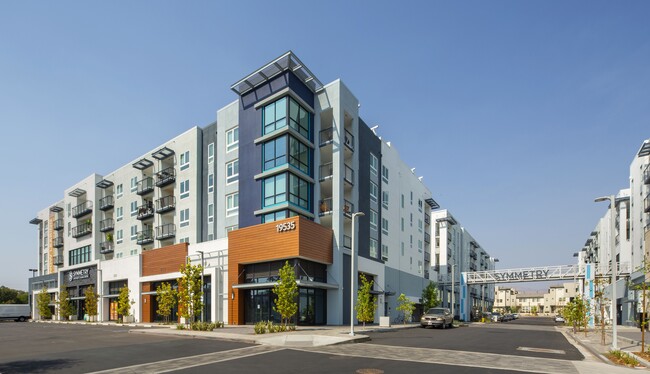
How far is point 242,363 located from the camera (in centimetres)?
1457

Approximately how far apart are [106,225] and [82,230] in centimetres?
709

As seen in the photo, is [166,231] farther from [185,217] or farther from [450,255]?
[450,255]

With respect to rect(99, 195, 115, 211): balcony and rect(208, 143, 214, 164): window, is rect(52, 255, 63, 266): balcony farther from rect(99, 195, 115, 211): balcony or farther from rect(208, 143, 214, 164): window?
rect(208, 143, 214, 164): window

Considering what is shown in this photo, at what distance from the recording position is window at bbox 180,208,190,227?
44781 millimetres

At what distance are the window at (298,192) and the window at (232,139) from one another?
8.49m

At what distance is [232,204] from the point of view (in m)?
40.3

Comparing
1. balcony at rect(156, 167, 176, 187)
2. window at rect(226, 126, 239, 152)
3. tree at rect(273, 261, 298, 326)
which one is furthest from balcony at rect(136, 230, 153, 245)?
tree at rect(273, 261, 298, 326)

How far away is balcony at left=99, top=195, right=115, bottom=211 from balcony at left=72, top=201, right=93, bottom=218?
2910mm

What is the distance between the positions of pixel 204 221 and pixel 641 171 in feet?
163

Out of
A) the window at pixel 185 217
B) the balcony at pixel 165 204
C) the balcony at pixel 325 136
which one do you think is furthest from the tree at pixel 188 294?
the balcony at pixel 165 204

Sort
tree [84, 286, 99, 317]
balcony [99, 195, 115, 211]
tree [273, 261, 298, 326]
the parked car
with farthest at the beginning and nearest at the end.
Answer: balcony [99, 195, 115, 211] → tree [84, 286, 99, 317] → the parked car → tree [273, 261, 298, 326]

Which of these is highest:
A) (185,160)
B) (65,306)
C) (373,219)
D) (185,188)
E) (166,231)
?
(185,160)

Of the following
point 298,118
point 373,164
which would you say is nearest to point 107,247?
point 298,118

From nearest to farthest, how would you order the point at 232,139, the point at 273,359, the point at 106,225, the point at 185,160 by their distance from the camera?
the point at 273,359
the point at 232,139
the point at 185,160
the point at 106,225
